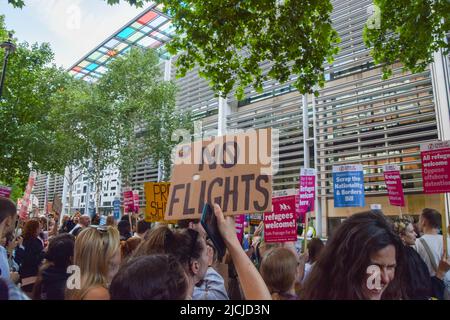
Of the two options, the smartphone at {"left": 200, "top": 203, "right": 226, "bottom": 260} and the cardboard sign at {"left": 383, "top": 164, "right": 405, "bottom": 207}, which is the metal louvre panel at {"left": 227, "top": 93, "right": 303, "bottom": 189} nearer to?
the cardboard sign at {"left": 383, "top": 164, "right": 405, "bottom": 207}

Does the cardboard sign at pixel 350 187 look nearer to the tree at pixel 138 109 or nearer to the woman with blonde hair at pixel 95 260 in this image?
the woman with blonde hair at pixel 95 260

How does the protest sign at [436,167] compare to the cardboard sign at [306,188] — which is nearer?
the protest sign at [436,167]

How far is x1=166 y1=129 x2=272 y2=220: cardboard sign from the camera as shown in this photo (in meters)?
2.33

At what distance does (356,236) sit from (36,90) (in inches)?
831

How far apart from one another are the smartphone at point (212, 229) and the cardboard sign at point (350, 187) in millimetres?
5982

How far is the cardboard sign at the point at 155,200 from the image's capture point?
4.88m

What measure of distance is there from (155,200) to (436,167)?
3.97 metres

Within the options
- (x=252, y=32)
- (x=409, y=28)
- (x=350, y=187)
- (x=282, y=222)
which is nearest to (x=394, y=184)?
(x=350, y=187)

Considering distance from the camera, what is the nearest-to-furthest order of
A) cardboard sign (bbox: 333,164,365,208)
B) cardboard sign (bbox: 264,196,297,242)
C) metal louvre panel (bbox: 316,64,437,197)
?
cardboard sign (bbox: 264,196,297,242) → cardboard sign (bbox: 333,164,365,208) → metal louvre panel (bbox: 316,64,437,197)

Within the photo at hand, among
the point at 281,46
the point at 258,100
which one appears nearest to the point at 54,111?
the point at 258,100

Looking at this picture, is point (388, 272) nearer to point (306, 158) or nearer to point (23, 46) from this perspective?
point (23, 46)

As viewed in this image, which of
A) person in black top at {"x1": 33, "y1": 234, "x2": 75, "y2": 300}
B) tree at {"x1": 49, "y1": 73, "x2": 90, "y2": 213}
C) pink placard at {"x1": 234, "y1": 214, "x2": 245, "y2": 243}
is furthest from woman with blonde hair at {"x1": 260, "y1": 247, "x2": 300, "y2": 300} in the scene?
tree at {"x1": 49, "y1": 73, "x2": 90, "y2": 213}

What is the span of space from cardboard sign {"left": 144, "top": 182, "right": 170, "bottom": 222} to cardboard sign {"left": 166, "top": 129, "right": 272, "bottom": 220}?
7.44 ft

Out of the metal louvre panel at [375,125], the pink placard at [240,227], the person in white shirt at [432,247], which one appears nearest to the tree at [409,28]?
the person in white shirt at [432,247]
